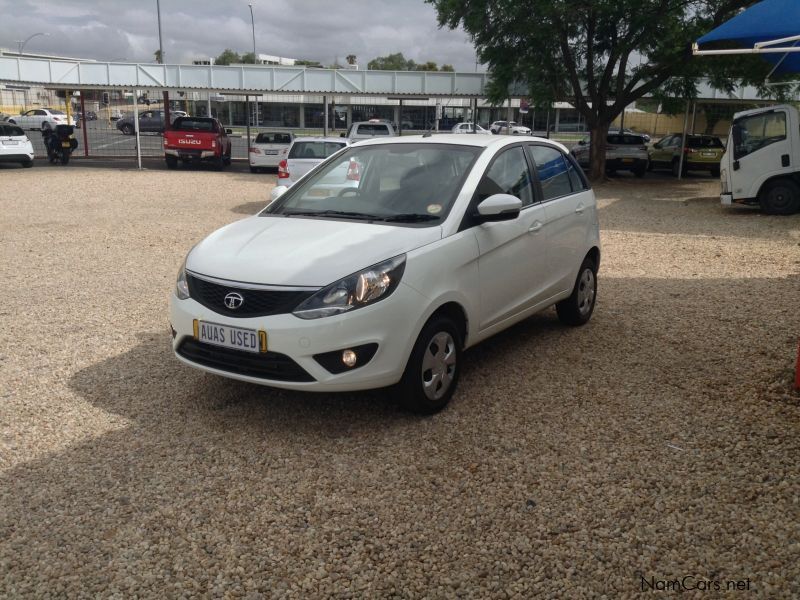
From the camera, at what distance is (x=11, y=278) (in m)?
8.01

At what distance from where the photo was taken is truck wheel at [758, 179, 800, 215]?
14188 mm

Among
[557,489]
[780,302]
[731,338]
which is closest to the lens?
[557,489]

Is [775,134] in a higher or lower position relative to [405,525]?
higher

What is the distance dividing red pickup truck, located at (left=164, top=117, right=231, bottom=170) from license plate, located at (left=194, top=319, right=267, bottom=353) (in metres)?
22.1

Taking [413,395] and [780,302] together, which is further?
[780,302]

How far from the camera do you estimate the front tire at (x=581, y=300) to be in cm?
629

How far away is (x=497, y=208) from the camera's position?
456 centimetres

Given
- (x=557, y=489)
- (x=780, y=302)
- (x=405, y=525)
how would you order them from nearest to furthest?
(x=405, y=525) < (x=557, y=489) < (x=780, y=302)

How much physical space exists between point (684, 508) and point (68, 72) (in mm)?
27202

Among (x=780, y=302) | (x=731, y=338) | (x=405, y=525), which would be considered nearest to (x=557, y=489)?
(x=405, y=525)

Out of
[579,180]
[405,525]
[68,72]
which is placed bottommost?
[405,525]

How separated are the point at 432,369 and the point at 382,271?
2.49ft

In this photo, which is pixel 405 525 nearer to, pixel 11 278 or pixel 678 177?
pixel 11 278

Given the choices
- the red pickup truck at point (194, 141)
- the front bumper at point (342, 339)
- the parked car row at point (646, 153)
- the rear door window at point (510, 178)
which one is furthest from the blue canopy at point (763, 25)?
the red pickup truck at point (194, 141)
